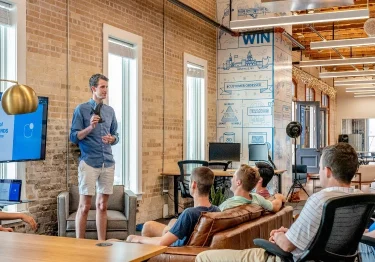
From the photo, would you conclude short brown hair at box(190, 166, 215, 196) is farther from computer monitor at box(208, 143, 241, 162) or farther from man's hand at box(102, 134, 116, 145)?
computer monitor at box(208, 143, 241, 162)

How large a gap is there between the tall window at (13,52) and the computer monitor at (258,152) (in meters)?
5.56

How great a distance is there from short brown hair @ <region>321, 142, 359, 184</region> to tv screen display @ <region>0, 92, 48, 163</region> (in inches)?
130

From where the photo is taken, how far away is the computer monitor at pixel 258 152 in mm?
10367

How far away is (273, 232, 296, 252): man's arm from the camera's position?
10.3 feet

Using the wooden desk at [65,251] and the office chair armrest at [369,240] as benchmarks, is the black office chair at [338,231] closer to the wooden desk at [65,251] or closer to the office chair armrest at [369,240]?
the office chair armrest at [369,240]

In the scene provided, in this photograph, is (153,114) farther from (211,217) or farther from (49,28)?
(211,217)

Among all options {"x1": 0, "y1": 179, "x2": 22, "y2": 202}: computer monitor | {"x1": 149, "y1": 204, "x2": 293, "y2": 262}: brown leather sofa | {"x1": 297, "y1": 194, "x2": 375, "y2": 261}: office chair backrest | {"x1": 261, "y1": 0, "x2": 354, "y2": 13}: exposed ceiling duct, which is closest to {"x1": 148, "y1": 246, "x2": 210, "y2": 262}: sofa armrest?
{"x1": 149, "y1": 204, "x2": 293, "y2": 262}: brown leather sofa

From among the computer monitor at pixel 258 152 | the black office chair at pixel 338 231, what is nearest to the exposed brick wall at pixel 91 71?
the computer monitor at pixel 258 152

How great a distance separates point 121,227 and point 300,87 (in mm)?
12811

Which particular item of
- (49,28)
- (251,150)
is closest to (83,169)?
(49,28)

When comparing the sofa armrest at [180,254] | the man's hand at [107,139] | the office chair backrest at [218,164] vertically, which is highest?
the man's hand at [107,139]

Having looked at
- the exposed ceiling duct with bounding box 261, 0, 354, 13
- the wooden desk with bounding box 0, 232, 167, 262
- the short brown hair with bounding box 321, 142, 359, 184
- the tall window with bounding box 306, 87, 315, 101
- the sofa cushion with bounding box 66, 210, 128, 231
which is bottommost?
the sofa cushion with bounding box 66, 210, 128, 231

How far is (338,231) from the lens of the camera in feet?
10.0

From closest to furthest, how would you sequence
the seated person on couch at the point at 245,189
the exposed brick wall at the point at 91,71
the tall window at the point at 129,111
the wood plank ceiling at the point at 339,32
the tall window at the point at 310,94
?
the seated person on couch at the point at 245,189
the exposed brick wall at the point at 91,71
the tall window at the point at 129,111
the wood plank ceiling at the point at 339,32
the tall window at the point at 310,94
